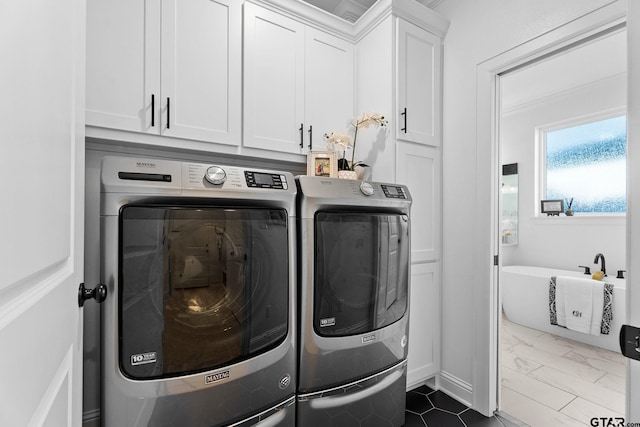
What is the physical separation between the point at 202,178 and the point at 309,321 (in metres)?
0.75

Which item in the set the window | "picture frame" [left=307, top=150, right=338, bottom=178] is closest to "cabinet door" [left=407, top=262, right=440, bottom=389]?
"picture frame" [left=307, top=150, right=338, bottom=178]

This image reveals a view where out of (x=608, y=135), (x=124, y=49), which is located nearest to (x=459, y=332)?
(x=124, y=49)

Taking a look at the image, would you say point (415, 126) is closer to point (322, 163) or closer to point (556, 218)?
point (322, 163)

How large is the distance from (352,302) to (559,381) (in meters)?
1.98

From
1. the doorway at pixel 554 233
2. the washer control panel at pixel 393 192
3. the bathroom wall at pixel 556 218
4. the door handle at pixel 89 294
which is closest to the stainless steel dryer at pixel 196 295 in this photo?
the door handle at pixel 89 294

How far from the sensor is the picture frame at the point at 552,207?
3.79m

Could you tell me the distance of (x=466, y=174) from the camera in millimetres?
1998

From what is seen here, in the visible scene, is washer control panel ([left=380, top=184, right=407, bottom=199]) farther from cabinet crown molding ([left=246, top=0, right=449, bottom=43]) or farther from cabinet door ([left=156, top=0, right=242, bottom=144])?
cabinet crown molding ([left=246, top=0, right=449, bottom=43])

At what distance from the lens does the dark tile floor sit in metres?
1.75

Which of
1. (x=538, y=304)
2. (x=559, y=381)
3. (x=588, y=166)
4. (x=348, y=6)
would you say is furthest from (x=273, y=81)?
(x=588, y=166)

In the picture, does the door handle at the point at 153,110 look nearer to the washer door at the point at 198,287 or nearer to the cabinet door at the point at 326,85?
the washer door at the point at 198,287

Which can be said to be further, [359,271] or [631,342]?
[359,271]

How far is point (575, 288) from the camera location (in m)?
2.99

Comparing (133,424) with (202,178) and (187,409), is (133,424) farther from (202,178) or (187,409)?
(202,178)
